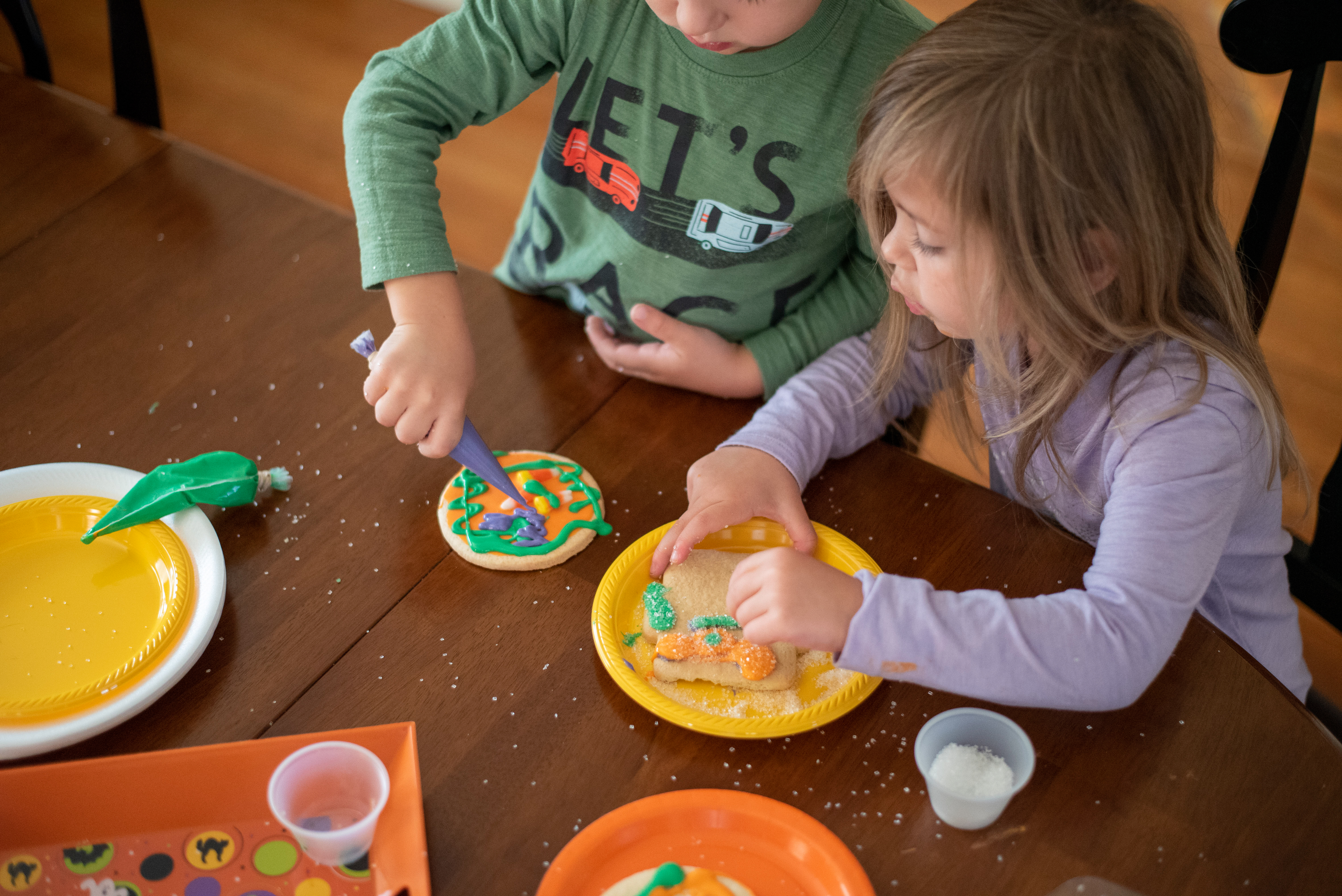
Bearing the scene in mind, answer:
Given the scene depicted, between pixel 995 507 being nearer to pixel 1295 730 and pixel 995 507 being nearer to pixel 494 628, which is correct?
pixel 1295 730

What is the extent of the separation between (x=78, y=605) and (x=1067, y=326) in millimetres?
814

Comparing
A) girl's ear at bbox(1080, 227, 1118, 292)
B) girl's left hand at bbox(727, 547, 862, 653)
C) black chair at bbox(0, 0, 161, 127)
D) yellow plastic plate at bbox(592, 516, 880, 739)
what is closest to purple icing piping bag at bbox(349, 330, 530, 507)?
yellow plastic plate at bbox(592, 516, 880, 739)

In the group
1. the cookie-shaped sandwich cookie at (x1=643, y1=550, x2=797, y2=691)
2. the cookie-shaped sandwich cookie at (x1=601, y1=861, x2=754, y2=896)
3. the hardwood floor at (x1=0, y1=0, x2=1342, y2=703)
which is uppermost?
the cookie-shaped sandwich cookie at (x1=643, y1=550, x2=797, y2=691)

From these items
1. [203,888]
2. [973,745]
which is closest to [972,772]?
[973,745]

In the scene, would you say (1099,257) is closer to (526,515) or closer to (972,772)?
(972,772)

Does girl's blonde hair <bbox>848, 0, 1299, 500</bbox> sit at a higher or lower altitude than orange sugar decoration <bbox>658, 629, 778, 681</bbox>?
higher

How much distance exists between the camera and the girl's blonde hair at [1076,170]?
70cm

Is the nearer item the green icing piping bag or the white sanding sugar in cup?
the white sanding sugar in cup

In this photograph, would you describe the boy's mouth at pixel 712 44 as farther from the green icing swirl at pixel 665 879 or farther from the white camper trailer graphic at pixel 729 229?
the green icing swirl at pixel 665 879

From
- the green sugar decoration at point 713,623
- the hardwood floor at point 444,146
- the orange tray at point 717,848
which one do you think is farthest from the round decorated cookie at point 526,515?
the hardwood floor at point 444,146

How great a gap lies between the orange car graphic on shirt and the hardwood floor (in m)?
1.09

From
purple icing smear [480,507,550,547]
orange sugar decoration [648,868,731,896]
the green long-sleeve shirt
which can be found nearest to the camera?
orange sugar decoration [648,868,731,896]

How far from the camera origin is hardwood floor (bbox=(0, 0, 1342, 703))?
2.15m

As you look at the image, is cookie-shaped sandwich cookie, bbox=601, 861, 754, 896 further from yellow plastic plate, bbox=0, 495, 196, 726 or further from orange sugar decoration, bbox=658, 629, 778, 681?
yellow plastic plate, bbox=0, 495, 196, 726
